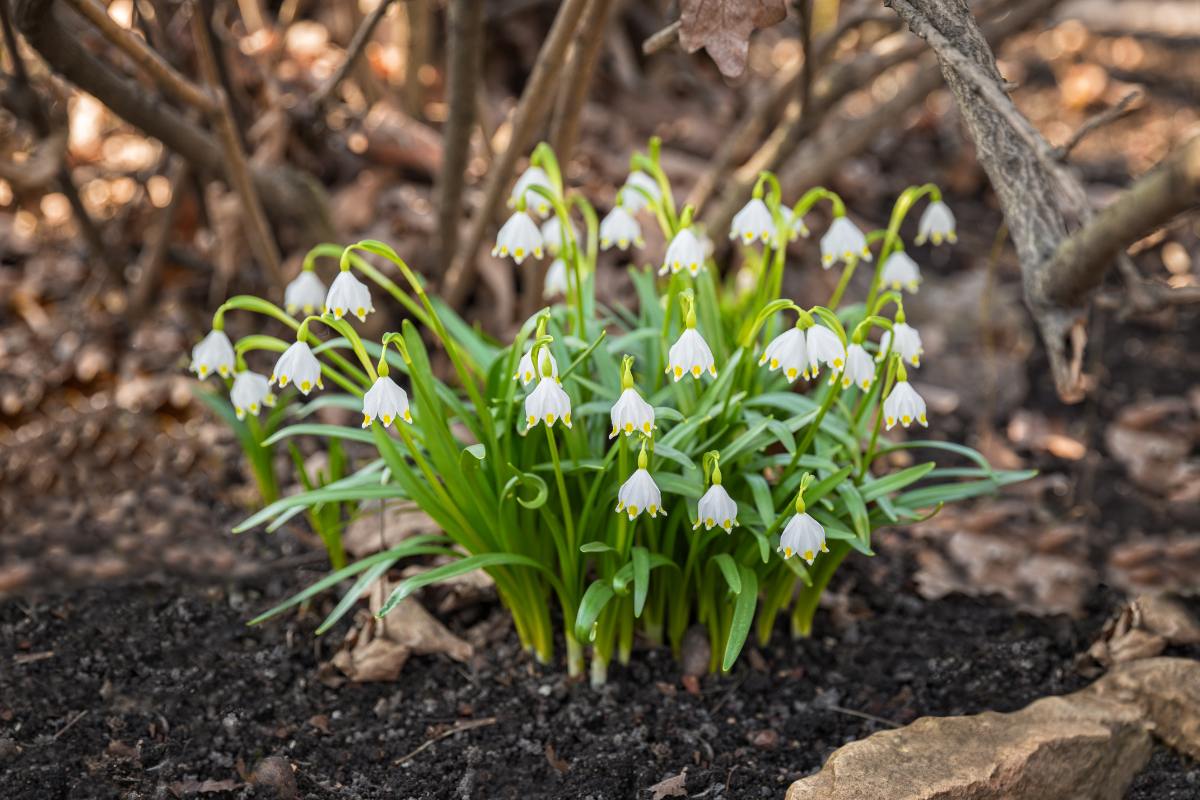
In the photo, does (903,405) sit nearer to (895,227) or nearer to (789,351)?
(789,351)

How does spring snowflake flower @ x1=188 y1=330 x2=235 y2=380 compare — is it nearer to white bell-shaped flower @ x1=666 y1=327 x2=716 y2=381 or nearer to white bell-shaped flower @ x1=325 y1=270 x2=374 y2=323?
white bell-shaped flower @ x1=325 y1=270 x2=374 y2=323

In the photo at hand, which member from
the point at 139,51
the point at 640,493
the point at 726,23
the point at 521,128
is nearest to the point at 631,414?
the point at 640,493

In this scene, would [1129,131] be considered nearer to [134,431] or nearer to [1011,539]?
[1011,539]

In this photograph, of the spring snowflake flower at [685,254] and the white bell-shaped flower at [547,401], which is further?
the spring snowflake flower at [685,254]

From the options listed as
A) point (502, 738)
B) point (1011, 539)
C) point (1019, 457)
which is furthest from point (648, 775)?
point (1019, 457)

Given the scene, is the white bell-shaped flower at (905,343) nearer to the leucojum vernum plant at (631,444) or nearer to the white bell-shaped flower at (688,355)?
the leucojum vernum plant at (631,444)

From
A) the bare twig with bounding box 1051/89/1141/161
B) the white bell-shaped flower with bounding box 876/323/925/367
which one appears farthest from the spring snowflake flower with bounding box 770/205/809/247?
the bare twig with bounding box 1051/89/1141/161

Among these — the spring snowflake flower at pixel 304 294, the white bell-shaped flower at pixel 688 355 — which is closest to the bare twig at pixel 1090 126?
the white bell-shaped flower at pixel 688 355
